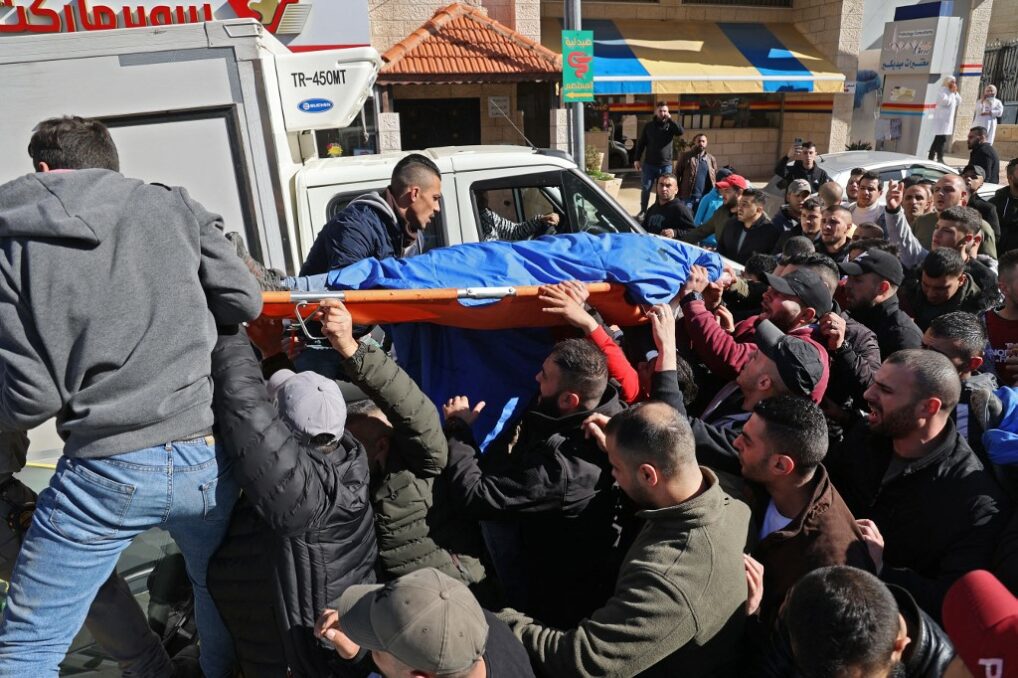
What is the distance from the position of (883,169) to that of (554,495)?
8.57 meters

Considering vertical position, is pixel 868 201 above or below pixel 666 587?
above

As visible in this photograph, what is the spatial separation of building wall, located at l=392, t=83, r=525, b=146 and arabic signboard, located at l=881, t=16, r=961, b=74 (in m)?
9.16

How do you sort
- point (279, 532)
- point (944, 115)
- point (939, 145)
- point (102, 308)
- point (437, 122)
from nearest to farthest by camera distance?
1. point (102, 308)
2. point (279, 532)
3. point (437, 122)
4. point (944, 115)
5. point (939, 145)

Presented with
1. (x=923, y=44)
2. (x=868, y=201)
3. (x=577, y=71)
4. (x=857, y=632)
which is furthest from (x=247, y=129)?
(x=923, y=44)

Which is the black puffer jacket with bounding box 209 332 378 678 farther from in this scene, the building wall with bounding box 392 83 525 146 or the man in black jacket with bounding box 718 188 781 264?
the building wall with bounding box 392 83 525 146

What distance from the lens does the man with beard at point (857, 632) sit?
5.60 feet

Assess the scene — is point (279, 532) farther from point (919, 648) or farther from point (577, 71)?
point (577, 71)

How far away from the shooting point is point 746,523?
7.48 feet

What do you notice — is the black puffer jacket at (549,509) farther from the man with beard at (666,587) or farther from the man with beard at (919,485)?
the man with beard at (919,485)

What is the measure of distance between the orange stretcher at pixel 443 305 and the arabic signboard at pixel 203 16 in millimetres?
8228

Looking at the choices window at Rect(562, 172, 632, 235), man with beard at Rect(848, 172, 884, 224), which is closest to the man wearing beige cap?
window at Rect(562, 172, 632, 235)

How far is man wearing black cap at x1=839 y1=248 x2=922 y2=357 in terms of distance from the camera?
3.83 meters

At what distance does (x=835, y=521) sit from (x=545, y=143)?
12978 millimetres

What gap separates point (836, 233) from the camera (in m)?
5.35
